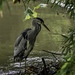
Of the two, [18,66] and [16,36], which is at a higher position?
[18,66]

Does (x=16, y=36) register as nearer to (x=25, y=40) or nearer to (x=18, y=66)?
(x=18, y=66)

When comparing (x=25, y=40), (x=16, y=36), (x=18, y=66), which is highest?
(x=25, y=40)

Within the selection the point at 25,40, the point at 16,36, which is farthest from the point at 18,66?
the point at 16,36

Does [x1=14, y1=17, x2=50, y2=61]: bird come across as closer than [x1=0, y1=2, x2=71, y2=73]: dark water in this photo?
Yes

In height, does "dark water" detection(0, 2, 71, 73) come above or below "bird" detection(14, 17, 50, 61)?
below

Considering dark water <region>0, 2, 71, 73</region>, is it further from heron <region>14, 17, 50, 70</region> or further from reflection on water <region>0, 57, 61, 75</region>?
heron <region>14, 17, 50, 70</region>

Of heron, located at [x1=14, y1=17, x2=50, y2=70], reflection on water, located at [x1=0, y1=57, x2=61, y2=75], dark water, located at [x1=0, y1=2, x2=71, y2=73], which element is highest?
heron, located at [x1=14, y1=17, x2=50, y2=70]

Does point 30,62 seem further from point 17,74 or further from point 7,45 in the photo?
point 7,45

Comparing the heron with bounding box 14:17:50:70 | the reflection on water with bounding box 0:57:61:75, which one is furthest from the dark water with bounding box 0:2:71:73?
the heron with bounding box 14:17:50:70

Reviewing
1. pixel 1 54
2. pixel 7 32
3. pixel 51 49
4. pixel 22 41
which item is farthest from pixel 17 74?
pixel 7 32

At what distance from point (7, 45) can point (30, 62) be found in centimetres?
194

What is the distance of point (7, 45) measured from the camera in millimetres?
6672

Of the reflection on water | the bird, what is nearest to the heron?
the bird

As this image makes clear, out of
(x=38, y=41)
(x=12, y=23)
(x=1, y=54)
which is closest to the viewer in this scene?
(x=1, y=54)
